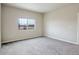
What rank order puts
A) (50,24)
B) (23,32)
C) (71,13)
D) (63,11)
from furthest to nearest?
(50,24) → (23,32) → (63,11) → (71,13)

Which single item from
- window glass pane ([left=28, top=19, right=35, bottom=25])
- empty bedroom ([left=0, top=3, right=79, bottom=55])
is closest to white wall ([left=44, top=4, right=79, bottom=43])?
empty bedroom ([left=0, top=3, right=79, bottom=55])

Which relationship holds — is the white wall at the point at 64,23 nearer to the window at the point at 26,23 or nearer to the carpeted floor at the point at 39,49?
the carpeted floor at the point at 39,49

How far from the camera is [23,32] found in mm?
6613

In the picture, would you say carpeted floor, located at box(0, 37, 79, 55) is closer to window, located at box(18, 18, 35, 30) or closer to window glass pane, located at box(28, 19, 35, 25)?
window, located at box(18, 18, 35, 30)

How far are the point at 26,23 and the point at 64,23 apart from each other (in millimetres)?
3201

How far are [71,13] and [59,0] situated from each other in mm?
4418

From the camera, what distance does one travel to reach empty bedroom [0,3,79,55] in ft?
15.4

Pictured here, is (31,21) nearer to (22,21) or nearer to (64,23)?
(22,21)

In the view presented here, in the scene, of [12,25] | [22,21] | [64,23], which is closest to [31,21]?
[22,21]

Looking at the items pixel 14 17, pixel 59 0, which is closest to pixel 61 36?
pixel 14 17

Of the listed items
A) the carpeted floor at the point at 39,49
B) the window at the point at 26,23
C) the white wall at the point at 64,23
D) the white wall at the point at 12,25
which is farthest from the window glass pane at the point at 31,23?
the carpeted floor at the point at 39,49

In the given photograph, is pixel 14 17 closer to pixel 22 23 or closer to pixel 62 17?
pixel 22 23

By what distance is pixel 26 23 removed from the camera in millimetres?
6910

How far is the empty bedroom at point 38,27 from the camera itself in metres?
4.68
